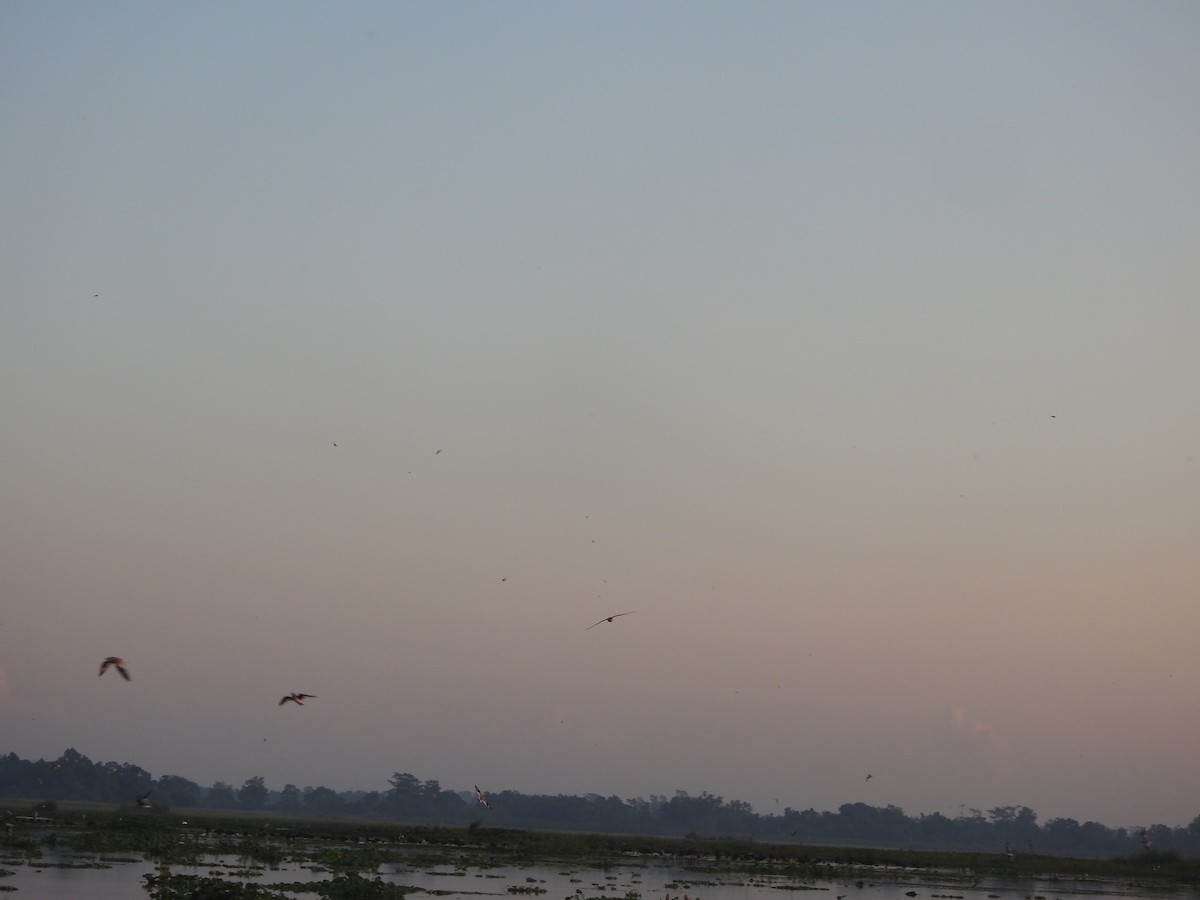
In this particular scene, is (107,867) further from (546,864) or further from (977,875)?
(977,875)

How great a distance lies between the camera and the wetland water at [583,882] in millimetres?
44906

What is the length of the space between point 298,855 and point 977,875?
47105mm

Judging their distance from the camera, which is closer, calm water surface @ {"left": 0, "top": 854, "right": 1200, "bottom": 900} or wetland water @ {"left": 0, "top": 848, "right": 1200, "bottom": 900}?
calm water surface @ {"left": 0, "top": 854, "right": 1200, "bottom": 900}

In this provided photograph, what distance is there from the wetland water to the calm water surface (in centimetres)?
5

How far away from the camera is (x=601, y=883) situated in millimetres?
56562

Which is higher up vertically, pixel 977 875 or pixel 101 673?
pixel 101 673

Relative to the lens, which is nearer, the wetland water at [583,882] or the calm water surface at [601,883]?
the calm water surface at [601,883]

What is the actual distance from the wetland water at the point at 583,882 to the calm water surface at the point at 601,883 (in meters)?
0.05

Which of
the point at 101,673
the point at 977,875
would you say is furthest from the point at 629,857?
the point at 101,673

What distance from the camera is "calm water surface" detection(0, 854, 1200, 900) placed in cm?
4425

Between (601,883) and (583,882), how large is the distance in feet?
2.63

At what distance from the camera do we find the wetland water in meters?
44.9

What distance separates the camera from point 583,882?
56656 millimetres

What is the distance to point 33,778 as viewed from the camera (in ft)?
550
